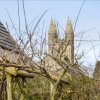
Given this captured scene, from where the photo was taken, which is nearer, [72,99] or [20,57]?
[20,57]

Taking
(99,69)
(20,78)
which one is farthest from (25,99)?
(99,69)

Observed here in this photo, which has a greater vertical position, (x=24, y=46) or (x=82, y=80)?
(x=24, y=46)

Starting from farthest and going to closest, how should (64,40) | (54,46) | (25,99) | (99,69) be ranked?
(99,69) → (54,46) → (64,40) → (25,99)

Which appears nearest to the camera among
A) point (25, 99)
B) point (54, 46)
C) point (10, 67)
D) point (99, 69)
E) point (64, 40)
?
point (10, 67)

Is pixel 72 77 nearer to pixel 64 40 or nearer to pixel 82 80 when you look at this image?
pixel 82 80

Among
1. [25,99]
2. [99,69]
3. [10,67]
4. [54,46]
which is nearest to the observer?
[10,67]

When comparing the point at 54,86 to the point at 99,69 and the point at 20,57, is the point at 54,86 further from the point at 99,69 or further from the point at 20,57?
the point at 99,69

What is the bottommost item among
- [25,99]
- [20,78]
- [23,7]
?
[25,99]

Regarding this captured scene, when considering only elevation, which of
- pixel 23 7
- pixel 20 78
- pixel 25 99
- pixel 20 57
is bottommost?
pixel 25 99

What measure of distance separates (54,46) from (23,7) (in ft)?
3.46

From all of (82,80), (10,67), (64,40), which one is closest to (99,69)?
(82,80)

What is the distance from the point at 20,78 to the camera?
13.1ft

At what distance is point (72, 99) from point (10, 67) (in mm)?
1689

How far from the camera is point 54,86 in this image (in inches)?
160
